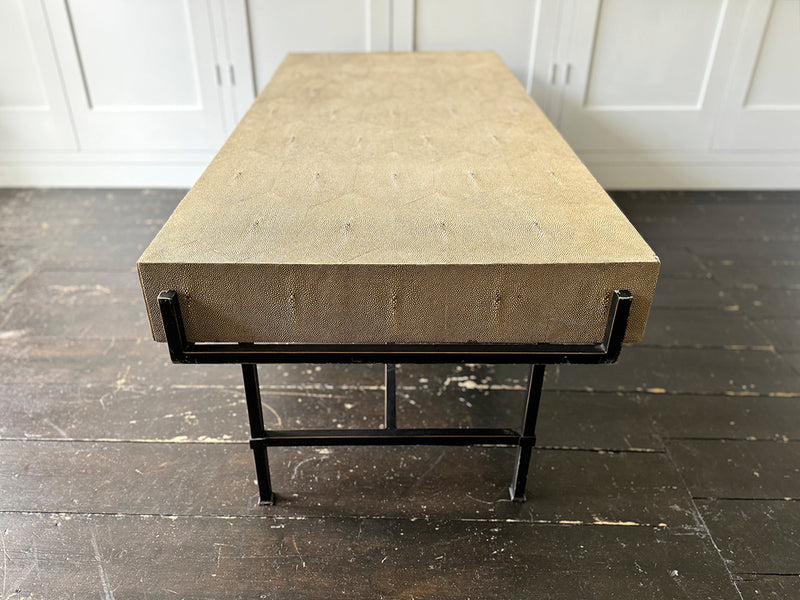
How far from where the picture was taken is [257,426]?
3.59 feet

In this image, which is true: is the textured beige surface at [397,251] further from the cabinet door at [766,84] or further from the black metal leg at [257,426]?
the cabinet door at [766,84]

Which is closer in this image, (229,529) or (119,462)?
(229,529)

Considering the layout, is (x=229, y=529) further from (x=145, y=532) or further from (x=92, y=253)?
(x=92, y=253)

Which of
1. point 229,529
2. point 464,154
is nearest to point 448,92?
point 464,154

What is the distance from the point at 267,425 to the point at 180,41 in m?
1.54

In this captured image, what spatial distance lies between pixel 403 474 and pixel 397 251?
21.9 inches

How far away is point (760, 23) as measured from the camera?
214 cm

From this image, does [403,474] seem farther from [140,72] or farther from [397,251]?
[140,72]

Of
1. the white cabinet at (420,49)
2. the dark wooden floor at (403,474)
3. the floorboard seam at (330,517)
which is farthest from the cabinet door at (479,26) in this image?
the floorboard seam at (330,517)

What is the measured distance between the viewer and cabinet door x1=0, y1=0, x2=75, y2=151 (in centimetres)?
218

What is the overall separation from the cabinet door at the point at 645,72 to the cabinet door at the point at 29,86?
1.86 metres

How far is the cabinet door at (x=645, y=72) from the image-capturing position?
214 centimetres

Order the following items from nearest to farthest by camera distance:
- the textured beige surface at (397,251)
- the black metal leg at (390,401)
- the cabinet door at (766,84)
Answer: the textured beige surface at (397,251) → the black metal leg at (390,401) → the cabinet door at (766,84)

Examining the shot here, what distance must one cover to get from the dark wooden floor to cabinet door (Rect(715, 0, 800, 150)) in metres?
0.82
